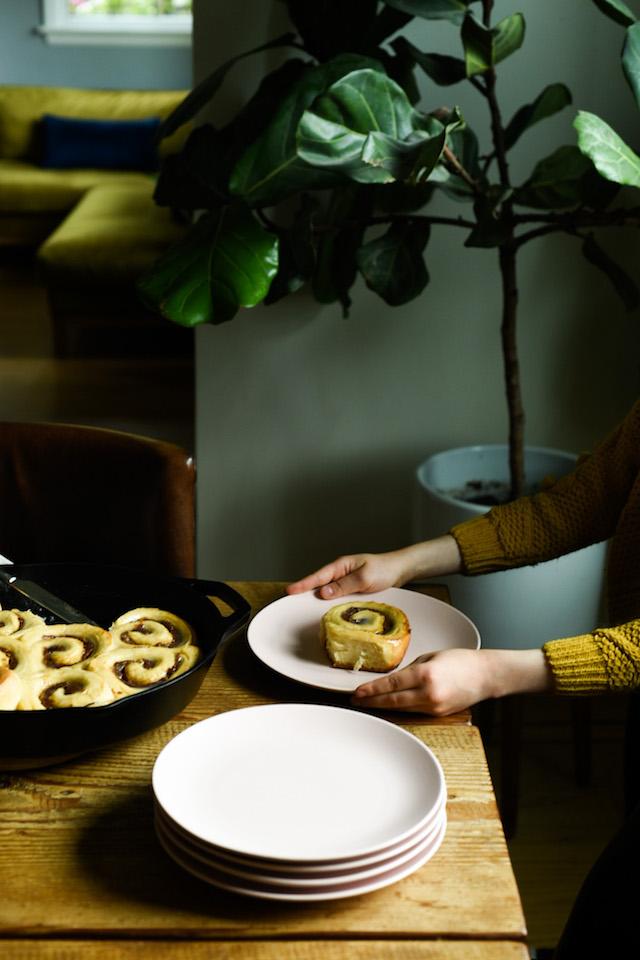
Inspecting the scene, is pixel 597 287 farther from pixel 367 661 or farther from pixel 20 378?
→ pixel 20 378

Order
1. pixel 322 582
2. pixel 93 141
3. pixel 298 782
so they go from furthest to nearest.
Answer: pixel 93 141
pixel 322 582
pixel 298 782

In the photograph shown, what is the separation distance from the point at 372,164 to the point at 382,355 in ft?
2.99

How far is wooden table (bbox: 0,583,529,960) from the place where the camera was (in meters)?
0.64

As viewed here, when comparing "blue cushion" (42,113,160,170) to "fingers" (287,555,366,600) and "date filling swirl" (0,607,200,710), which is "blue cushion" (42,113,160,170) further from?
"date filling swirl" (0,607,200,710)

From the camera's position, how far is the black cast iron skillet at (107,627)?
2.41ft

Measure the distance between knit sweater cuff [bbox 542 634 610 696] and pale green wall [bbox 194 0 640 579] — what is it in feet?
4.26

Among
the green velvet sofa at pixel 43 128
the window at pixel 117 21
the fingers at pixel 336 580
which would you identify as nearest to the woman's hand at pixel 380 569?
the fingers at pixel 336 580

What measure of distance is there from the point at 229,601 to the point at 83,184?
18.6 ft

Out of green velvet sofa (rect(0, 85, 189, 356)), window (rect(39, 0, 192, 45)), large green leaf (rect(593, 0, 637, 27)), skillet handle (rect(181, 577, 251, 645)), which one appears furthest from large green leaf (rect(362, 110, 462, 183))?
window (rect(39, 0, 192, 45))

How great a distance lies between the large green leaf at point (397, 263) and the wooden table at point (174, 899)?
1.14m

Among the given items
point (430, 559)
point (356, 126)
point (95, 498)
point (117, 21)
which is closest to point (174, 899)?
point (430, 559)

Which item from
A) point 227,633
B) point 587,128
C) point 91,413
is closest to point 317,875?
point 227,633

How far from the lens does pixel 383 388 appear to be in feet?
7.38

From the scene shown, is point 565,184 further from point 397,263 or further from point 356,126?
point 356,126
